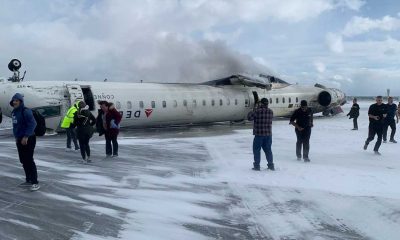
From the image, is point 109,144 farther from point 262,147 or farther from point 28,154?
point 262,147

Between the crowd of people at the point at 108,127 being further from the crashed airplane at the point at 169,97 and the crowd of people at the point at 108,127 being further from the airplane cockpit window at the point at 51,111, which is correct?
the crashed airplane at the point at 169,97

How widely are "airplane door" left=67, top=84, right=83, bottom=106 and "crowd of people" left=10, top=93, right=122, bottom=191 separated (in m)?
5.60

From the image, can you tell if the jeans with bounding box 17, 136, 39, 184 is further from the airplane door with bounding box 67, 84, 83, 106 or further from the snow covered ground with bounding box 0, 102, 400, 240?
the airplane door with bounding box 67, 84, 83, 106

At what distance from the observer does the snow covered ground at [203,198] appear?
558 centimetres

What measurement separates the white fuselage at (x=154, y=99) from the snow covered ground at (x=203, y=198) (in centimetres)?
674

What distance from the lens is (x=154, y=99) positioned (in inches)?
843

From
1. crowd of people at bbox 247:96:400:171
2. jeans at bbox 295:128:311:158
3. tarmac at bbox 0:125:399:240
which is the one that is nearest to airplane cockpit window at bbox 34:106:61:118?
tarmac at bbox 0:125:399:240

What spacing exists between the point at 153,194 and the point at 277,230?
274cm

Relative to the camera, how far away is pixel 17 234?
534 cm

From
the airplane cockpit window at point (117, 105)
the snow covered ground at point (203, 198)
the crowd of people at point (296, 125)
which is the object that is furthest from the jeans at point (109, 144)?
the airplane cockpit window at point (117, 105)

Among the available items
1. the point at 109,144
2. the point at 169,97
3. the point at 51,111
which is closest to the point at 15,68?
the point at 51,111

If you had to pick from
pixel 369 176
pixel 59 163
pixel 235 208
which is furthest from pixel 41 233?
pixel 369 176

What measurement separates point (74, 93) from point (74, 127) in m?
7.36

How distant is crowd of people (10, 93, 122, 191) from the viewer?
754cm
